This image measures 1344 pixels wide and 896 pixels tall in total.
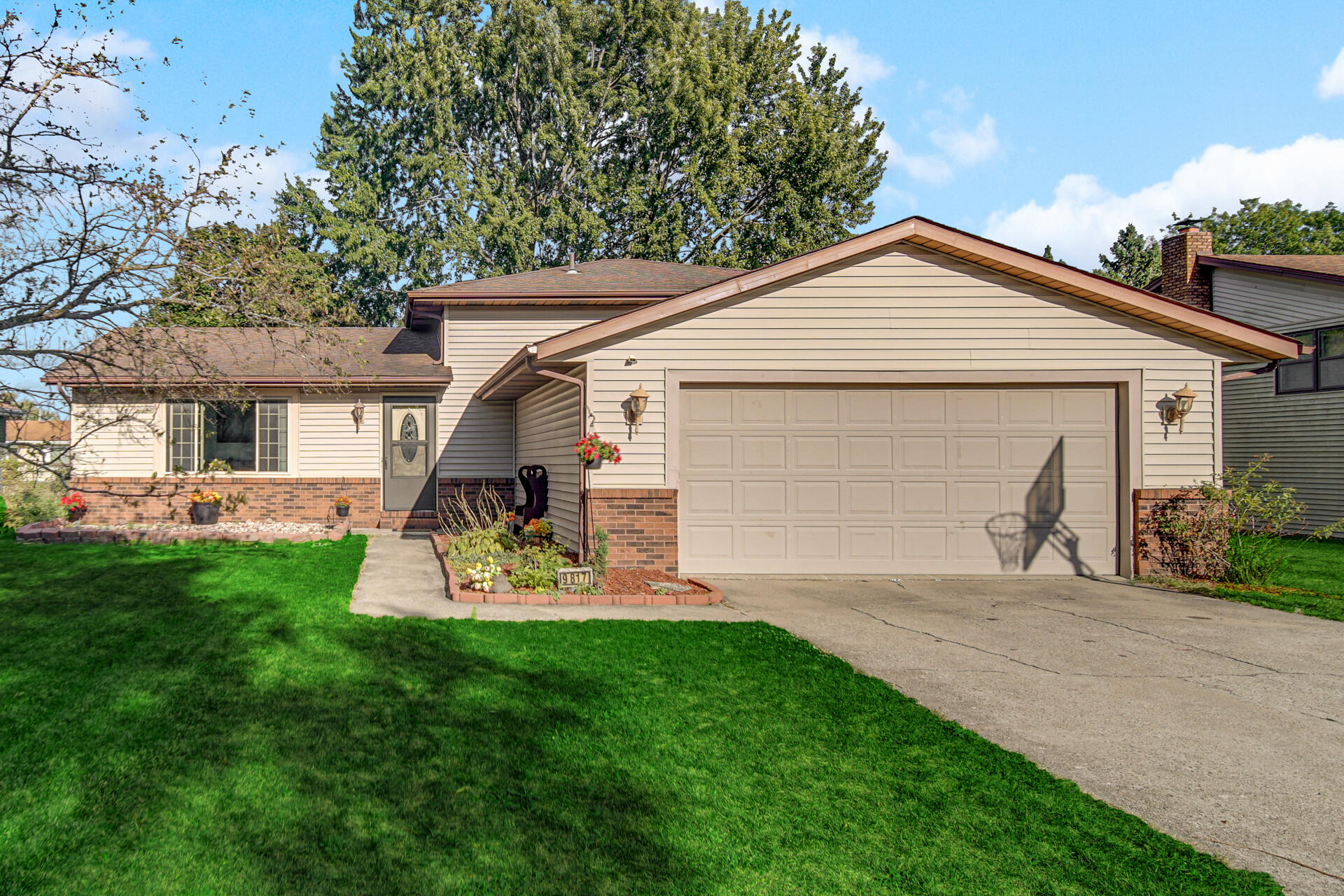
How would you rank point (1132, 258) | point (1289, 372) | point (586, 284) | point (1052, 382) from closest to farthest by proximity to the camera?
point (1052, 382), point (586, 284), point (1289, 372), point (1132, 258)

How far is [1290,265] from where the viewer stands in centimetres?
1652

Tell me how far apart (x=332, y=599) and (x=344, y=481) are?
814 centimetres

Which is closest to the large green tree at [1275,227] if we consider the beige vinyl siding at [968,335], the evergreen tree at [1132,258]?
the evergreen tree at [1132,258]

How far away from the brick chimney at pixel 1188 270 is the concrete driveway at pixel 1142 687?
11703mm

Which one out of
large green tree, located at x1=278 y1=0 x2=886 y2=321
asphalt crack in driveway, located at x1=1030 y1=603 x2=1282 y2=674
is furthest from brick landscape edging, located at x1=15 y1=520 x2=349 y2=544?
large green tree, located at x1=278 y1=0 x2=886 y2=321

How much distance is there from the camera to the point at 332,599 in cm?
770

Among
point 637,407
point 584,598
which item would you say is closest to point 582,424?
point 637,407

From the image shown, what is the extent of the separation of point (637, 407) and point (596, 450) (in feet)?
2.31

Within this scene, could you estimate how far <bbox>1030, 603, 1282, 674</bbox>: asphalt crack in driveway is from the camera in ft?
20.4

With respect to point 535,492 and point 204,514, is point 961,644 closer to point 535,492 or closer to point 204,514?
point 535,492

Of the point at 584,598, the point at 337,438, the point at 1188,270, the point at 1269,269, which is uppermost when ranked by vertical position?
the point at 1188,270

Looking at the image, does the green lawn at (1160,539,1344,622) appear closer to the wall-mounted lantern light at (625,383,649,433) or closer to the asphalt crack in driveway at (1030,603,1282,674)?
the asphalt crack in driveway at (1030,603,1282,674)

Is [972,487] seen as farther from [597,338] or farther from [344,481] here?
[344,481]

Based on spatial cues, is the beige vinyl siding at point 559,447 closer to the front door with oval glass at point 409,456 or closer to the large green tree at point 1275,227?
the front door with oval glass at point 409,456
